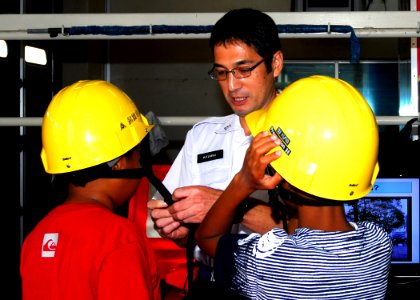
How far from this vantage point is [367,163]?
1303 mm

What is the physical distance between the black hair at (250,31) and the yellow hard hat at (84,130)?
1.45 ft

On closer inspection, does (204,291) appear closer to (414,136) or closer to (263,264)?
(263,264)

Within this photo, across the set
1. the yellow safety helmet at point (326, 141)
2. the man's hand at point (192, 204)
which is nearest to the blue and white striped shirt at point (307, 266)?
the yellow safety helmet at point (326, 141)

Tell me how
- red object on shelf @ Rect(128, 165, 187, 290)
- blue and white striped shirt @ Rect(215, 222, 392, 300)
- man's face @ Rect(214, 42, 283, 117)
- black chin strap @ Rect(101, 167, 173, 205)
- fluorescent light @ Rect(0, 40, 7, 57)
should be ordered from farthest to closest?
fluorescent light @ Rect(0, 40, 7, 57)
red object on shelf @ Rect(128, 165, 187, 290)
man's face @ Rect(214, 42, 283, 117)
black chin strap @ Rect(101, 167, 173, 205)
blue and white striped shirt @ Rect(215, 222, 392, 300)

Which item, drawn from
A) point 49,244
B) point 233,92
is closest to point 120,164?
point 49,244

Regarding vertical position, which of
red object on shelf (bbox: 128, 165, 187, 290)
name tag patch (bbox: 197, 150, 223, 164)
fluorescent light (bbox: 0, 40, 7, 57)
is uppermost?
fluorescent light (bbox: 0, 40, 7, 57)

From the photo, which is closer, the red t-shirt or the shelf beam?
the red t-shirt

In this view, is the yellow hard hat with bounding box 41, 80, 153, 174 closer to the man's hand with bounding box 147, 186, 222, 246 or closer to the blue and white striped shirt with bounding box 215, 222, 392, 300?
the man's hand with bounding box 147, 186, 222, 246

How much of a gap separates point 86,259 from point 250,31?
928 millimetres

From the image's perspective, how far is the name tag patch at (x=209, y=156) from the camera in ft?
6.30

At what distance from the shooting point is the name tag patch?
1919mm

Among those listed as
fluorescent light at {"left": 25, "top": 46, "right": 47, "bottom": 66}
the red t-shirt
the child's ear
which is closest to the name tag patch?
the child's ear

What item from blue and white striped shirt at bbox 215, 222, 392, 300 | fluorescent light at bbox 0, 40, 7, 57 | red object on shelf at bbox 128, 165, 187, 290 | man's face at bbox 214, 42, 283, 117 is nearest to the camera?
blue and white striped shirt at bbox 215, 222, 392, 300

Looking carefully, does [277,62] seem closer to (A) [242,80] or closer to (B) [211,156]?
(A) [242,80]
